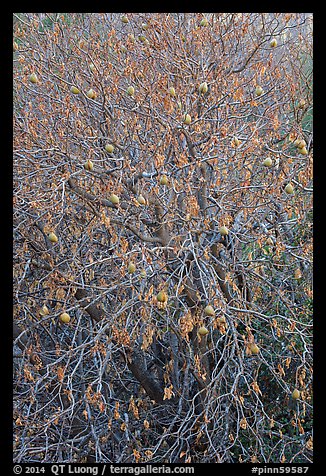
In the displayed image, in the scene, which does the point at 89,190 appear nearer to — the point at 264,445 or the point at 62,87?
the point at 62,87

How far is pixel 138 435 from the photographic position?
356 cm

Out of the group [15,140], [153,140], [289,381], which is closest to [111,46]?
[153,140]

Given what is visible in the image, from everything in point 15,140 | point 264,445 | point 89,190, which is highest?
point 15,140

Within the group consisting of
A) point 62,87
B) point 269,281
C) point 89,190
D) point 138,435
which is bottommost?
point 138,435

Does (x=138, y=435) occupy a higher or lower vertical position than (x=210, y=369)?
lower
